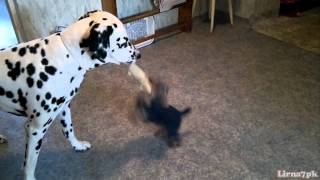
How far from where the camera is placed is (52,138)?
1.91 metres

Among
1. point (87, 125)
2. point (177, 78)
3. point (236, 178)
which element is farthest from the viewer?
point (177, 78)

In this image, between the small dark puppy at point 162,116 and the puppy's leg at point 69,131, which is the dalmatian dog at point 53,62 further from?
the small dark puppy at point 162,116

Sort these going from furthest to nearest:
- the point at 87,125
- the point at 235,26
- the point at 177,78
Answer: the point at 235,26 → the point at 177,78 → the point at 87,125

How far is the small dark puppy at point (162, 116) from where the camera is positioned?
190 cm

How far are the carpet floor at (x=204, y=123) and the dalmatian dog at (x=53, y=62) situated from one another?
0.51 m

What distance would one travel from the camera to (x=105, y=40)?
1.29 metres

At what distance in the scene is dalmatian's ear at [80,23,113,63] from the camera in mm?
1273

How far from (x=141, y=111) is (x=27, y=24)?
4.02 ft

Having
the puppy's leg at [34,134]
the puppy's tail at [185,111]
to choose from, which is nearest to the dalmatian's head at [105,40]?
the puppy's leg at [34,134]

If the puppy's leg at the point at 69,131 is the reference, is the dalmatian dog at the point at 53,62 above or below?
above

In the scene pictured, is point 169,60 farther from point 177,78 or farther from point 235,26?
point 235,26

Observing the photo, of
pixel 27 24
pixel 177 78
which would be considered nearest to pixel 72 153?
pixel 177 78

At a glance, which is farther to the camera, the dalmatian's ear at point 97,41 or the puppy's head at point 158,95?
the puppy's head at point 158,95

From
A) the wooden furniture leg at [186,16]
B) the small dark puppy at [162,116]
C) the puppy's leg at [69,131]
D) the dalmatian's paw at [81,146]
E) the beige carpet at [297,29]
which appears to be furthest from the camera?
the wooden furniture leg at [186,16]
